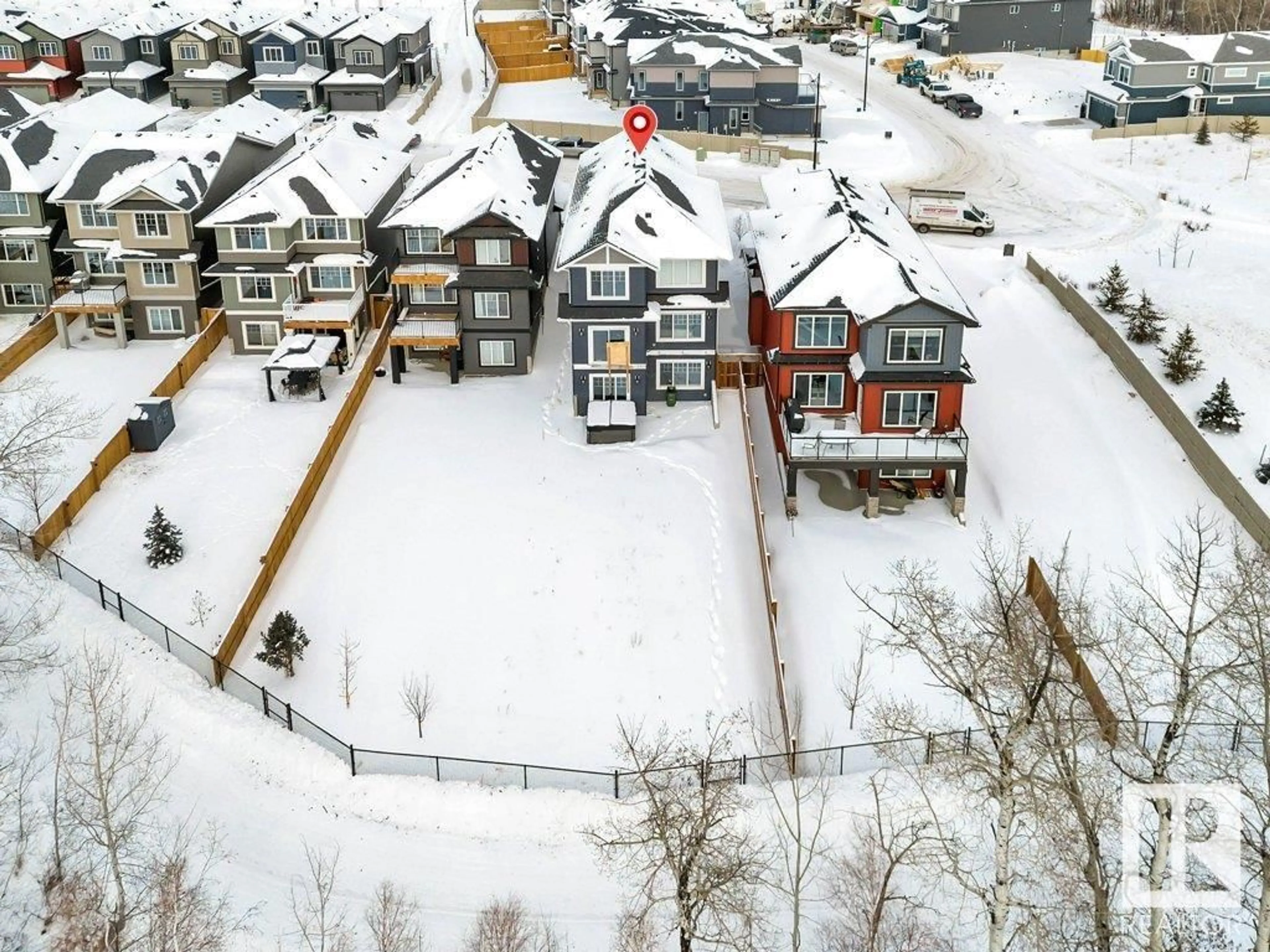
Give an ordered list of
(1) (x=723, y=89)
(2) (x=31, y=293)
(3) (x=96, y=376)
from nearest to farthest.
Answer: (3) (x=96, y=376) → (2) (x=31, y=293) → (1) (x=723, y=89)

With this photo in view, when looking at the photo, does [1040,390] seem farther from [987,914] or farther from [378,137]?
[378,137]

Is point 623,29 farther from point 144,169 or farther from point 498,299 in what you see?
point 498,299

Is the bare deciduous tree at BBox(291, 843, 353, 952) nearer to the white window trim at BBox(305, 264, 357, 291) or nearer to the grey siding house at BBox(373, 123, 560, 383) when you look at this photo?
the grey siding house at BBox(373, 123, 560, 383)

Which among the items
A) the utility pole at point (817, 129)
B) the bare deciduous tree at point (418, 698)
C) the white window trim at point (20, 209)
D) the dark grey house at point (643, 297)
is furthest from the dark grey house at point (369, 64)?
the bare deciduous tree at point (418, 698)

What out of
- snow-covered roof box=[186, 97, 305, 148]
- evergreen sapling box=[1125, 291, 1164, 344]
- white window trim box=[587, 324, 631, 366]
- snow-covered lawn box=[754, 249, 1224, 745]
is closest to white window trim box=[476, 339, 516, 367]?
white window trim box=[587, 324, 631, 366]

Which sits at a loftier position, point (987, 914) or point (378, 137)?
point (378, 137)

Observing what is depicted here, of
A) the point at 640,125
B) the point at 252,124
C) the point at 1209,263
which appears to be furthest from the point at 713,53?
the point at 1209,263

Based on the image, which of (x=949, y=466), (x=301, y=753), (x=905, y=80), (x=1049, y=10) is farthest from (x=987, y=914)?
(x=1049, y=10)
